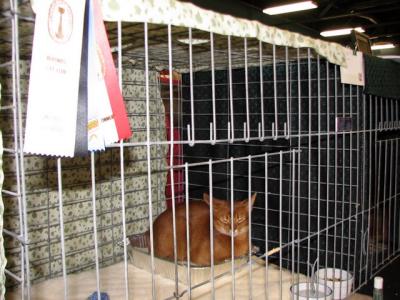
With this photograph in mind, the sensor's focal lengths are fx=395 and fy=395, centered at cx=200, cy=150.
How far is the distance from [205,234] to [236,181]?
18.0 inches

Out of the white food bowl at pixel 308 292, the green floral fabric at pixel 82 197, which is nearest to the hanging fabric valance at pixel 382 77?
the white food bowl at pixel 308 292

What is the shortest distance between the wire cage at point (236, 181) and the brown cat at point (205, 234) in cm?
4

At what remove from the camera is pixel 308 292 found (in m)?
1.32

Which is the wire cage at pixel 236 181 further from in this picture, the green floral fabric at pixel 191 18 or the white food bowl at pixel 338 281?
the green floral fabric at pixel 191 18

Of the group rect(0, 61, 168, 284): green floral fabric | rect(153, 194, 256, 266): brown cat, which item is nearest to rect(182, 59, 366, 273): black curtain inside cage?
rect(153, 194, 256, 266): brown cat

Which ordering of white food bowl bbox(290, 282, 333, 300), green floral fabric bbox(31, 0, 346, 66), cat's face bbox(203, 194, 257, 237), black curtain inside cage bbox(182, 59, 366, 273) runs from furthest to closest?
1. black curtain inside cage bbox(182, 59, 366, 273)
2. cat's face bbox(203, 194, 257, 237)
3. white food bowl bbox(290, 282, 333, 300)
4. green floral fabric bbox(31, 0, 346, 66)

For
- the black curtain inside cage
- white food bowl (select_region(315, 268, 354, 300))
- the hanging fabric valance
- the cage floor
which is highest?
the hanging fabric valance

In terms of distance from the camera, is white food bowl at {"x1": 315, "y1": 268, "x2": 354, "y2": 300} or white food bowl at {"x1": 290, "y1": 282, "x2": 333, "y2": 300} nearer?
white food bowl at {"x1": 290, "y1": 282, "x2": 333, "y2": 300}

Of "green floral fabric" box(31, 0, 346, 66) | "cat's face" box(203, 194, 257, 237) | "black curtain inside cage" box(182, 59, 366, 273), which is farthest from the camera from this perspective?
"black curtain inside cage" box(182, 59, 366, 273)

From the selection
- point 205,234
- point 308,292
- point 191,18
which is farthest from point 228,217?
point 191,18

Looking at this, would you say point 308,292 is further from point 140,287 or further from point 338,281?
point 140,287

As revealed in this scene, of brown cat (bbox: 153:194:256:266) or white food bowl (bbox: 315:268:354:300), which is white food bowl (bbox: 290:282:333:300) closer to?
white food bowl (bbox: 315:268:354:300)

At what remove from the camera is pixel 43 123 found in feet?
1.96

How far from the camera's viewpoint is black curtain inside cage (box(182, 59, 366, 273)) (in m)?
1.56
